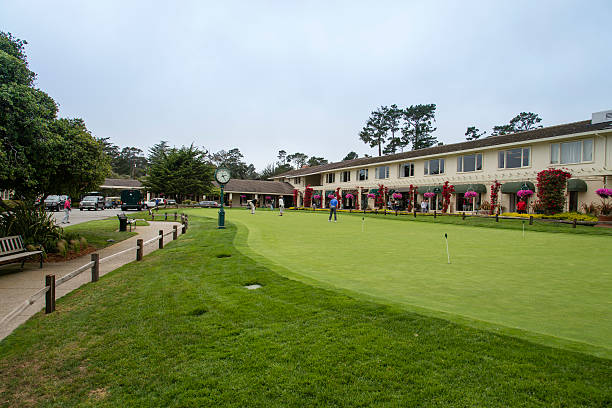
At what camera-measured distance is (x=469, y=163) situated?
111ft

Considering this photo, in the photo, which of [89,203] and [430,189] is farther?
[89,203]

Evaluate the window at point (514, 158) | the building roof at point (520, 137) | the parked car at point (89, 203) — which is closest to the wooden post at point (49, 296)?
the building roof at point (520, 137)

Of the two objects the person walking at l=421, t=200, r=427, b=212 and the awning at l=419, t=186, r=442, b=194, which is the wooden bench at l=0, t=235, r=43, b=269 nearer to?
the person walking at l=421, t=200, r=427, b=212

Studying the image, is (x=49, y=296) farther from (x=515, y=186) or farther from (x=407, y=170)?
(x=407, y=170)

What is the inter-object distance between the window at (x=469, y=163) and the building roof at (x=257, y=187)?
37.8m

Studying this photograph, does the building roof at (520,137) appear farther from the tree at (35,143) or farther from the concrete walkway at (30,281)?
the tree at (35,143)

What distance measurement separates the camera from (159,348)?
13.8ft

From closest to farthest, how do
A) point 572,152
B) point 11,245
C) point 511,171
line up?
point 11,245, point 572,152, point 511,171

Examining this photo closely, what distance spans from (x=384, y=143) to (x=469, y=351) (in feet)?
263

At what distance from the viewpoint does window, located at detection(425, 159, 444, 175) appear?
3691 centimetres

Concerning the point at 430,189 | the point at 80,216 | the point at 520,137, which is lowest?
the point at 80,216

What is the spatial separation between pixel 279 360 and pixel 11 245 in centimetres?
987

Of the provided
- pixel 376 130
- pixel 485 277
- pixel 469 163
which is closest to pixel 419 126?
pixel 376 130

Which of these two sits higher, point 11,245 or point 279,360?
point 11,245
